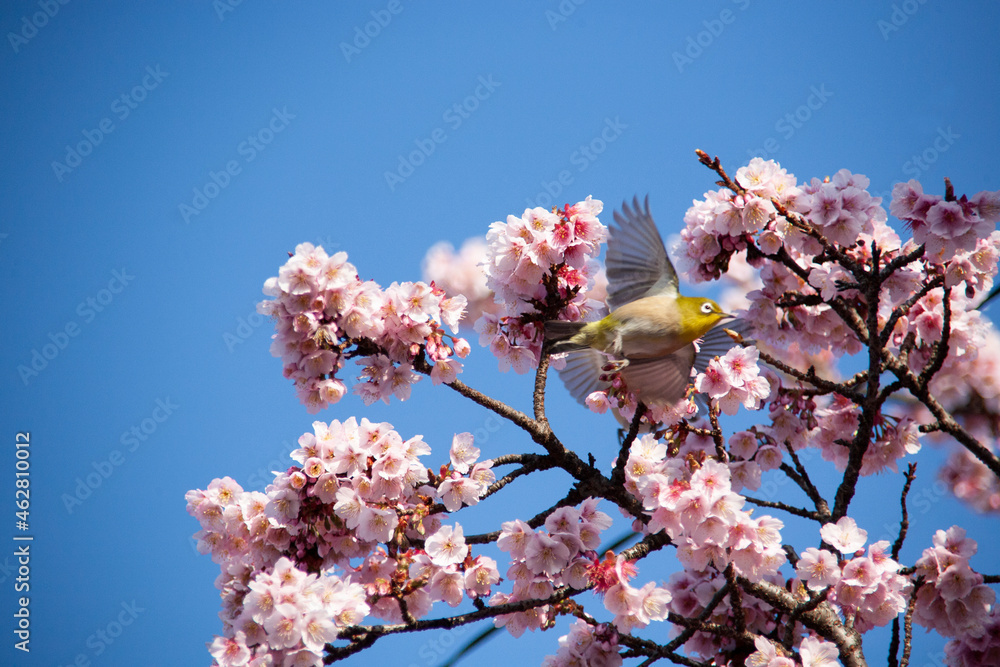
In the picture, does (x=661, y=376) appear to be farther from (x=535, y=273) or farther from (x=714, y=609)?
(x=714, y=609)

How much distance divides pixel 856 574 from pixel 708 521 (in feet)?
2.04

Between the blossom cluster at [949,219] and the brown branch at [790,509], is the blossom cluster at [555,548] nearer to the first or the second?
the brown branch at [790,509]

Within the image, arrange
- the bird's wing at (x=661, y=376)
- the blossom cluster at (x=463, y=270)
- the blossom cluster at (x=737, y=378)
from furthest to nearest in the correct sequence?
1. the blossom cluster at (x=463, y=270)
2. the bird's wing at (x=661, y=376)
3. the blossom cluster at (x=737, y=378)

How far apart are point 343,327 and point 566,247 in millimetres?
968

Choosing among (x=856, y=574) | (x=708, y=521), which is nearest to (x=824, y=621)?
(x=856, y=574)

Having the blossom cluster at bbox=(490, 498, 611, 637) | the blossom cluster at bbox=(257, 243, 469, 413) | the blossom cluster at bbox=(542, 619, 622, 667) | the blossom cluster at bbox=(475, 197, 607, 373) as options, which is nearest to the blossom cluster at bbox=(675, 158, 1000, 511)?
the blossom cluster at bbox=(475, 197, 607, 373)

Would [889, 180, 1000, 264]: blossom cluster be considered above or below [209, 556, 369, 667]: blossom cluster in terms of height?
above

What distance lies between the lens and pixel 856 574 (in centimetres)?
258

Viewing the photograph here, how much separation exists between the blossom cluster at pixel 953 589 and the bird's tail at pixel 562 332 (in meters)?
1.57

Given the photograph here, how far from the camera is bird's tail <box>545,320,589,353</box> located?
306 centimetres

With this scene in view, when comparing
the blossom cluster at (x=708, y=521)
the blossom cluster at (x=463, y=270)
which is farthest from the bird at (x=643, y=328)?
the blossom cluster at (x=463, y=270)

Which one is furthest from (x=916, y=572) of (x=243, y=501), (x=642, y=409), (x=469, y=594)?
(x=243, y=501)

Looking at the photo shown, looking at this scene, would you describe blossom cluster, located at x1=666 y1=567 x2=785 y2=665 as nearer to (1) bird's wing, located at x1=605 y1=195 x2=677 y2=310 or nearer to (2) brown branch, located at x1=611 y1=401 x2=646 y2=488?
(2) brown branch, located at x1=611 y1=401 x2=646 y2=488

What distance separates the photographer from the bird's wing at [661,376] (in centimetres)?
287
